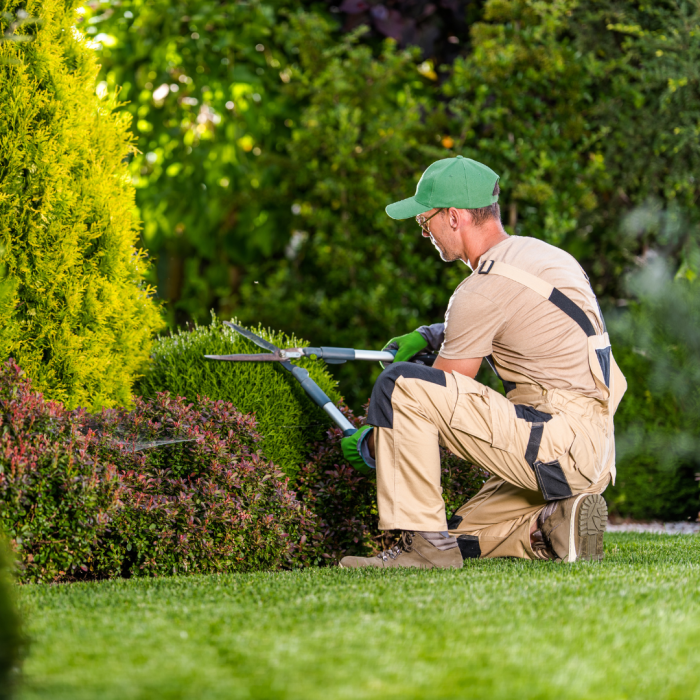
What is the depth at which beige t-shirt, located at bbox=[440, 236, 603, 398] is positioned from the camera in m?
3.22

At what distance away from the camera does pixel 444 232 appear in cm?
354

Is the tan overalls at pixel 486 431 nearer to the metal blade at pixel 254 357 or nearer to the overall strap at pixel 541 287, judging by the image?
the overall strap at pixel 541 287

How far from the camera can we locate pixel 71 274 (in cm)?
365

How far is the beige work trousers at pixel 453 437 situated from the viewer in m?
3.15

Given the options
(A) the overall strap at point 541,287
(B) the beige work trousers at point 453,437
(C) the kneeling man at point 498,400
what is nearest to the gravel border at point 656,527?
(C) the kneeling man at point 498,400

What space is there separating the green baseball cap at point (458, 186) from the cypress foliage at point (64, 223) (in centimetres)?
140

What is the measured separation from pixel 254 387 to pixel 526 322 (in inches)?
49.5

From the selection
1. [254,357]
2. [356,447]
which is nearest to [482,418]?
[356,447]

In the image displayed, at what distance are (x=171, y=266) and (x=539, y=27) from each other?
3718 mm

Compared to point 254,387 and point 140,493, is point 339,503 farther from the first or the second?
point 140,493

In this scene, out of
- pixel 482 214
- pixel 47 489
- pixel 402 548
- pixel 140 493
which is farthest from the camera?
pixel 482 214

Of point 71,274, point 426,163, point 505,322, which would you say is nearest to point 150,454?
point 71,274

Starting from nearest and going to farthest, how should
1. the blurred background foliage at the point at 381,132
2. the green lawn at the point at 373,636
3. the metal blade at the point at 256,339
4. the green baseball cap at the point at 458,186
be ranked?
the green lawn at the point at 373,636, the green baseball cap at the point at 458,186, the metal blade at the point at 256,339, the blurred background foliage at the point at 381,132

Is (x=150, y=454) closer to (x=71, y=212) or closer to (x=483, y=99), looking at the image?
(x=71, y=212)
